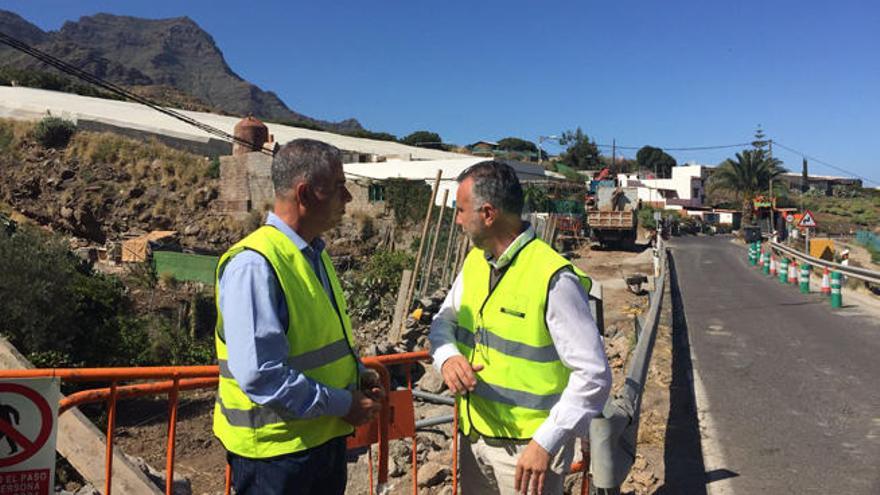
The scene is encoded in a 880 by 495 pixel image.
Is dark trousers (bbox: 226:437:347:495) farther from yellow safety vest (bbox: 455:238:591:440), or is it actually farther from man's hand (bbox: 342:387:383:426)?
yellow safety vest (bbox: 455:238:591:440)

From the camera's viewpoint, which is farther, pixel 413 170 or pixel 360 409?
pixel 413 170

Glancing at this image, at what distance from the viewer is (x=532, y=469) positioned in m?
2.31

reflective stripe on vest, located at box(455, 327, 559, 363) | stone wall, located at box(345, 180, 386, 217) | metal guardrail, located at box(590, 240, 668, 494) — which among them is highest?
stone wall, located at box(345, 180, 386, 217)

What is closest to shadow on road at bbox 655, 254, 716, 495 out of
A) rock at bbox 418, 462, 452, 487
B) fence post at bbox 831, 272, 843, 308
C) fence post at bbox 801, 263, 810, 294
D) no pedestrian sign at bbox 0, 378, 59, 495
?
rock at bbox 418, 462, 452, 487

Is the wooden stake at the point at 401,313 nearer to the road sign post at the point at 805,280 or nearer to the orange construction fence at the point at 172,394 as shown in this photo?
the orange construction fence at the point at 172,394

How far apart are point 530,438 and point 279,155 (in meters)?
1.42

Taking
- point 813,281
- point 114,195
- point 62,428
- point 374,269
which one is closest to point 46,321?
point 374,269

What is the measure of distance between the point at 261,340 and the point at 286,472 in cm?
49

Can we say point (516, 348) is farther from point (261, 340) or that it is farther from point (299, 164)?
point (299, 164)

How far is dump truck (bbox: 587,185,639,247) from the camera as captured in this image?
3042 cm

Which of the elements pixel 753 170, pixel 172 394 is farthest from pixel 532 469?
pixel 753 170

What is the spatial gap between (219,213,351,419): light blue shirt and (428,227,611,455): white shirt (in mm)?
829

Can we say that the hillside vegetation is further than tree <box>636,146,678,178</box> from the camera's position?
No

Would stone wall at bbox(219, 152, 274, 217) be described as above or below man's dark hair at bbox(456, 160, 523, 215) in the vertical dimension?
above
